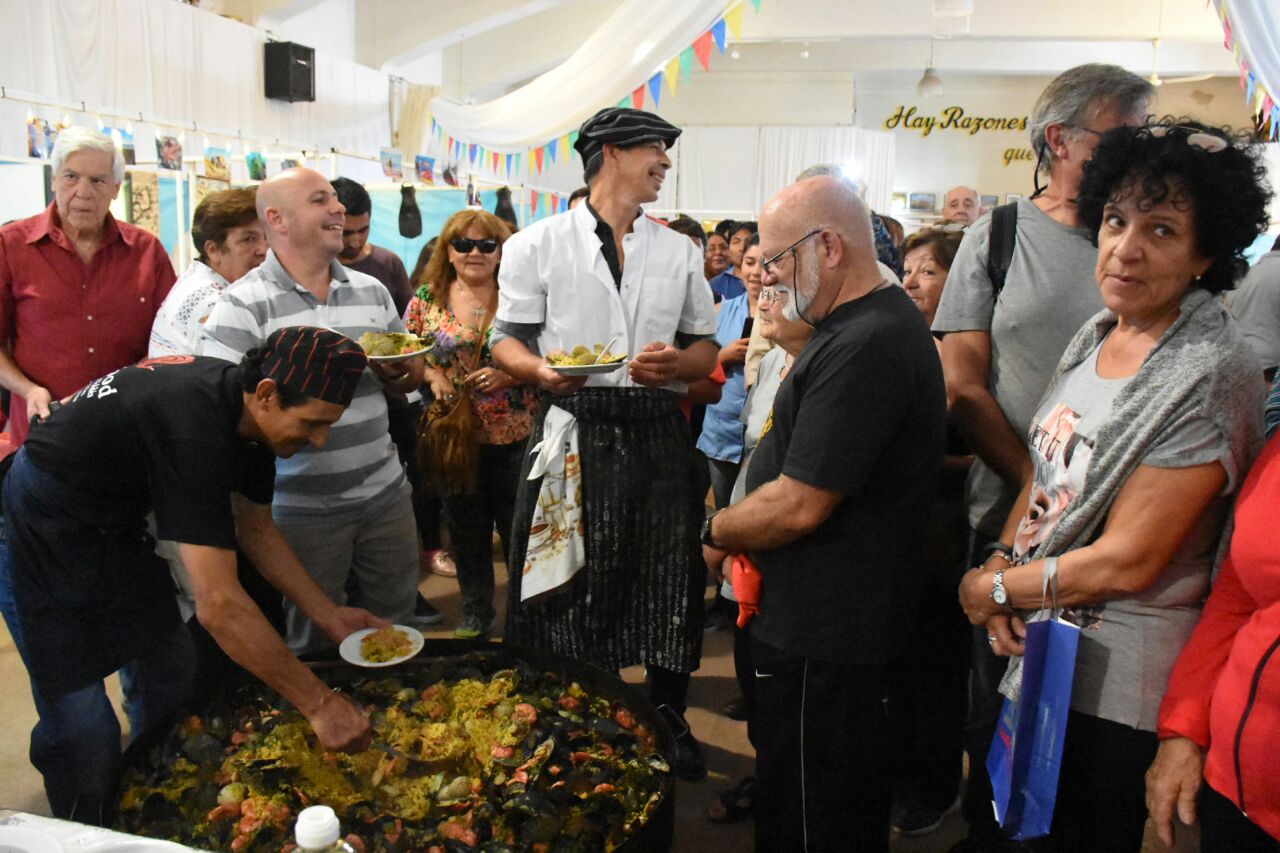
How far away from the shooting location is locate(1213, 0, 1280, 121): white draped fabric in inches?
118

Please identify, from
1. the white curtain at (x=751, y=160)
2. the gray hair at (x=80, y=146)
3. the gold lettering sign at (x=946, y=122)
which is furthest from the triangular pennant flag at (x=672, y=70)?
the gold lettering sign at (x=946, y=122)

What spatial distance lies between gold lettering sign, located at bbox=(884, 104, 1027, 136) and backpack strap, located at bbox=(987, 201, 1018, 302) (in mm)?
13206

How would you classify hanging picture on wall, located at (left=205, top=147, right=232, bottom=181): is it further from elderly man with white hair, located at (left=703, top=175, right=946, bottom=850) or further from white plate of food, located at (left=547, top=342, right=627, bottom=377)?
elderly man with white hair, located at (left=703, top=175, right=946, bottom=850)

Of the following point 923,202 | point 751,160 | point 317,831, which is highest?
point 751,160

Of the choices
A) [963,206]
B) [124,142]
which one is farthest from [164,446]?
[963,206]

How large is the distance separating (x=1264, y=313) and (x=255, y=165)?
17.1ft

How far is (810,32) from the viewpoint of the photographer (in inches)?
407

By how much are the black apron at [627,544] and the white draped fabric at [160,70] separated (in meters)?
4.12

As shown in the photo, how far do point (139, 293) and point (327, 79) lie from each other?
6339 mm

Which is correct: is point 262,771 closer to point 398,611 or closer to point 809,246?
point 398,611

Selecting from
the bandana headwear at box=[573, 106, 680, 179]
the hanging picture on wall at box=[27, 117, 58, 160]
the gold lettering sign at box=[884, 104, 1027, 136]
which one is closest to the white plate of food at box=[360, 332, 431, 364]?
the bandana headwear at box=[573, 106, 680, 179]

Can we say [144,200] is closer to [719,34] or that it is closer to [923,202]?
[719,34]

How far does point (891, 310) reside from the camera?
1.67m

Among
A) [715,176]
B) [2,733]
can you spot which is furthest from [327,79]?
[2,733]
